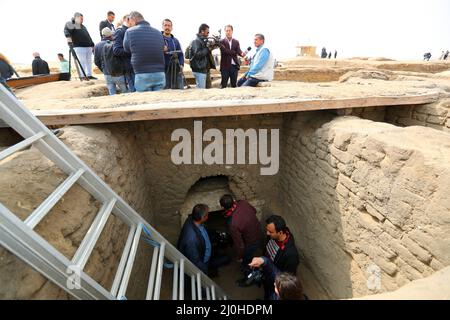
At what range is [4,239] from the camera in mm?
1354

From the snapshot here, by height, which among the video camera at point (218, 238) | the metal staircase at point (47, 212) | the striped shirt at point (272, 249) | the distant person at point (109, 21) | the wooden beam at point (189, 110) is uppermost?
the distant person at point (109, 21)

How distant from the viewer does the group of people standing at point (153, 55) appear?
4609 millimetres

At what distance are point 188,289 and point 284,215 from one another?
234 cm

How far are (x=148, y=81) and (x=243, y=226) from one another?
3.46 meters

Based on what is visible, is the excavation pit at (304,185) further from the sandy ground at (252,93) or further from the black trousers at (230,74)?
the black trousers at (230,74)

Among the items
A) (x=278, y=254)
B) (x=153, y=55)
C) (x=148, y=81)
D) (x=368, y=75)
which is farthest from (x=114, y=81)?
(x=368, y=75)

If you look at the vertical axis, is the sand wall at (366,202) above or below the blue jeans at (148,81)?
below

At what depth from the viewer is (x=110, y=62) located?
17.5ft

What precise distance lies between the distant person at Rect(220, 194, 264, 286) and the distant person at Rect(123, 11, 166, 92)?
2.93 m

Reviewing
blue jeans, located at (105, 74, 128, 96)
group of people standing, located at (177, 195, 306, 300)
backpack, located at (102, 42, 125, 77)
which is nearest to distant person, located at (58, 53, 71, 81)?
blue jeans, located at (105, 74, 128, 96)

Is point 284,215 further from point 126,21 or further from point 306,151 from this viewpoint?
point 126,21

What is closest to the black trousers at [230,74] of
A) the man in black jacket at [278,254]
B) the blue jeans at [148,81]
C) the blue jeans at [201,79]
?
the blue jeans at [201,79]

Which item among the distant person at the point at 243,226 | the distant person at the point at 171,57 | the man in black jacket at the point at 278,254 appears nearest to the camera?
the man in black jacket at the point at 278,254
